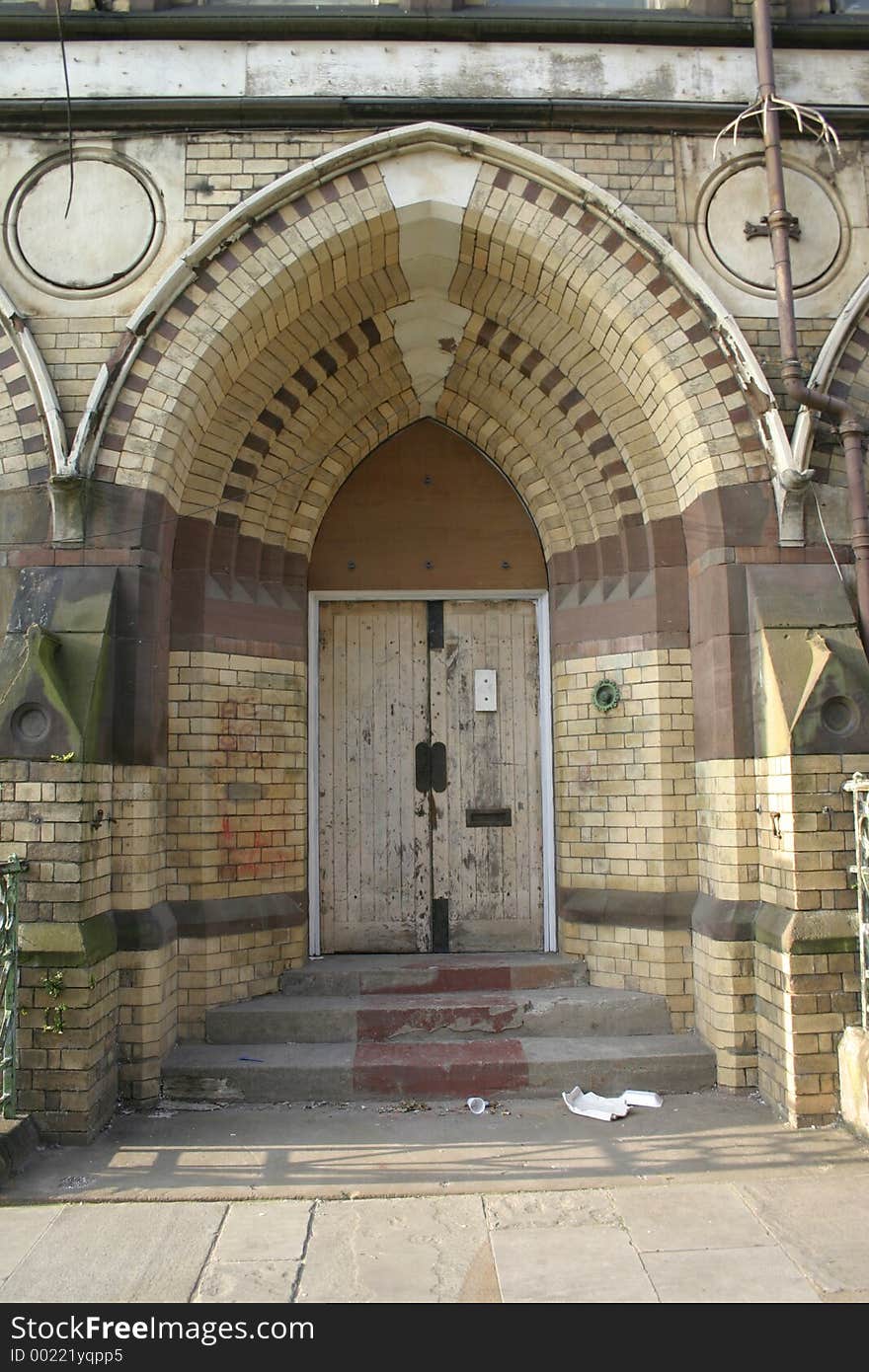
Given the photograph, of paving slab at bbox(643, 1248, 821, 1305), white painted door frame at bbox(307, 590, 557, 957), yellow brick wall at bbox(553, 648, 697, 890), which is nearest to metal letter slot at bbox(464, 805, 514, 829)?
white painted door frame at bbox(307, 590, 557, 957)

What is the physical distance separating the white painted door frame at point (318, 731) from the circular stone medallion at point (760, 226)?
8.20 feet

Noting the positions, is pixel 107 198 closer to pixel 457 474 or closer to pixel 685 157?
pixel 457 474

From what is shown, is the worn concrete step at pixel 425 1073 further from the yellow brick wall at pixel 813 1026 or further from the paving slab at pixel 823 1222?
the paving slab at pixel 823 1222

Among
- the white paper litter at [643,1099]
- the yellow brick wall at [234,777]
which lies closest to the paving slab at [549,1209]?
the white paper litter at [643,1099]

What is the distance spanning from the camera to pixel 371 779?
6.93 m

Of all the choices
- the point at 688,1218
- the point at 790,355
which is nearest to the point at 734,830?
the point at 688,1218

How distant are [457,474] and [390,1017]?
385 cm

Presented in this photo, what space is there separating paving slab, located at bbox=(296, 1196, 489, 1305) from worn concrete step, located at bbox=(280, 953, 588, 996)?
2.03m

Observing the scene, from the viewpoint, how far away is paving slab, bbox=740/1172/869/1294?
3.55 m

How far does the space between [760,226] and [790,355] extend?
99 centimetres

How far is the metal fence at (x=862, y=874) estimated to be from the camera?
4.91 meters

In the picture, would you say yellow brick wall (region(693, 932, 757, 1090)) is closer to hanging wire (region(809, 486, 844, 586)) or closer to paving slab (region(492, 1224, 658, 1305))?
paving slab (region(492, 1224, 658, 1305))

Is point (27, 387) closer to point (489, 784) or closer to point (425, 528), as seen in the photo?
point (425, 528)

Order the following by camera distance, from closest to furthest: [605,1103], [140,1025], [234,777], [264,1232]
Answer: [264,1232], [605,1103], [140,1025], [234,777]
